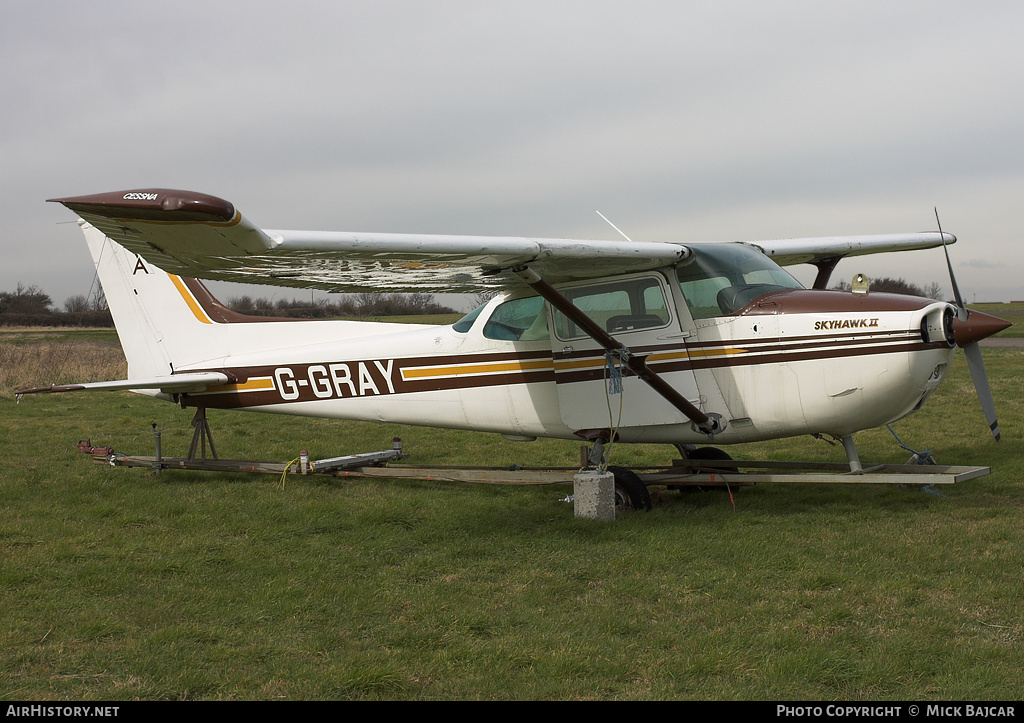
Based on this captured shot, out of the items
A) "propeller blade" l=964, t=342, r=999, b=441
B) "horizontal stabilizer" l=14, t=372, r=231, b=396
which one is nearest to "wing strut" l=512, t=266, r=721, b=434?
"propeller blade" l=964, t=342, r=999, b=441

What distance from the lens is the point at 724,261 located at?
24.5ft

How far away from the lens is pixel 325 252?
18.6 ft

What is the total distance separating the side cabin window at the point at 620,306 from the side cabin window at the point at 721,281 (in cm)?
27

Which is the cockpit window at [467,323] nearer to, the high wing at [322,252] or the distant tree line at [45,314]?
the high wing at [322,252]

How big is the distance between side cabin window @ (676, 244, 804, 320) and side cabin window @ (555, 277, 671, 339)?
0.87 feet

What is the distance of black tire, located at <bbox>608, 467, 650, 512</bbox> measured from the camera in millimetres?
7430

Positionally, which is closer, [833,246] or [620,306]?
[620,306]

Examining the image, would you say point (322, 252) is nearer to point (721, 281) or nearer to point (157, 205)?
point (157, 205)

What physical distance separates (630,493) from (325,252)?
3.64 meters

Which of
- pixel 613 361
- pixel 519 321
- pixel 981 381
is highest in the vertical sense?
pixel 519 321

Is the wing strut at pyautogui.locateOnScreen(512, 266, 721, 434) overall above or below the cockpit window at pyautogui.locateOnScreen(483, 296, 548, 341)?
below

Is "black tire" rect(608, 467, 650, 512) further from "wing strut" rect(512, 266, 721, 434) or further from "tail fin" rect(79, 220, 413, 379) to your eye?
"tail fin" rect(79, 220, 413, 379)

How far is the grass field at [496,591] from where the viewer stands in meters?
3.90

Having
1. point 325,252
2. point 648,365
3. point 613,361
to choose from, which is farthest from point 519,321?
point 325,252
